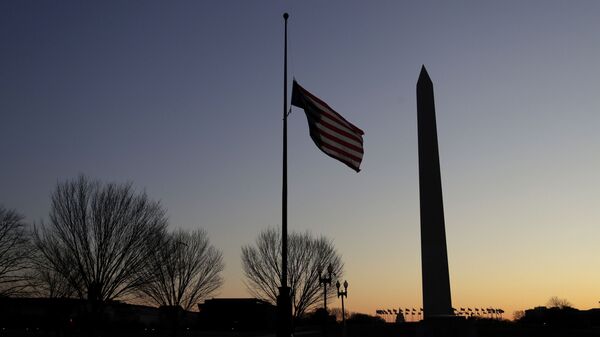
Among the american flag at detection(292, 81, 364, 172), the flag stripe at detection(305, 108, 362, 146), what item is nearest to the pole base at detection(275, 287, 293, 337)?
the american flag at detection(292, 81, 364, 172)

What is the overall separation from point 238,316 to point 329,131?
70.8 m

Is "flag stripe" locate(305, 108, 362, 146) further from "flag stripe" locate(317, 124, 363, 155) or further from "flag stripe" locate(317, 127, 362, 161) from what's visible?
"flag stripe" locate(317, 127, 362, 161)

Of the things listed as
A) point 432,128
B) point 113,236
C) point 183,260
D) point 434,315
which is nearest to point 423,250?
point 434,315

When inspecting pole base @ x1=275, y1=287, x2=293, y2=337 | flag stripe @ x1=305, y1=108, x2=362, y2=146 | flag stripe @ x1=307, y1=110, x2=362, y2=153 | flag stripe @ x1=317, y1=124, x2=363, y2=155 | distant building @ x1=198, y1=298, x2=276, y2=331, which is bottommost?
pole base @ x1=275, y1=287, x2=293, y2=337

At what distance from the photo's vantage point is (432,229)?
21.2 meters

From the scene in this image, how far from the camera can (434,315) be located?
20.3 m

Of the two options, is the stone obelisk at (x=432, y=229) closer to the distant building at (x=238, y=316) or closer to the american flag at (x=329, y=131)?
the american flag at (x=329, y=131)

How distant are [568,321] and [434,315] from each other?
308 ft

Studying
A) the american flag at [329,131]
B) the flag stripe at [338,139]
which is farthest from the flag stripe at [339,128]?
the flag stripe at [338,139]

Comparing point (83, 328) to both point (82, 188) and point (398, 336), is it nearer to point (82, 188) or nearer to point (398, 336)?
point (82, 188)

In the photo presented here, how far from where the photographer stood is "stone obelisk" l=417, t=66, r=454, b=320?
20.7m

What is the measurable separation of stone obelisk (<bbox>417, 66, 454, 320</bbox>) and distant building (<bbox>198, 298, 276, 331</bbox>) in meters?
64.3

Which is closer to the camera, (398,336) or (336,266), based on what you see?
(336,266)

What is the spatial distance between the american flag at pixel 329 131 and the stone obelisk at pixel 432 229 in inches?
180
